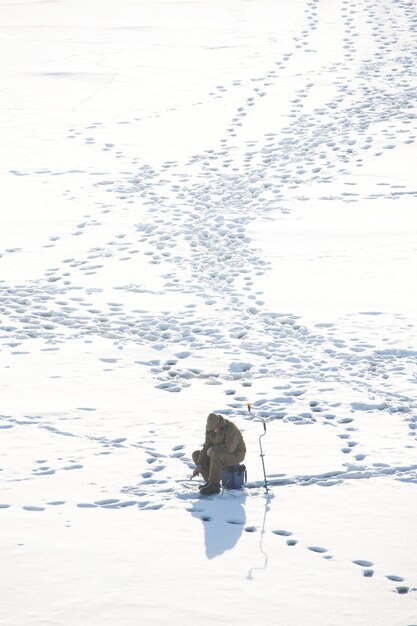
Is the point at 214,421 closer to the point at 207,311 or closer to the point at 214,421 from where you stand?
the point at 214,421

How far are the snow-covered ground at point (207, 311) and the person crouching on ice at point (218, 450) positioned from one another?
0.57ft

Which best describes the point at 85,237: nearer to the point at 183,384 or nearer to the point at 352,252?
the point at 352,252

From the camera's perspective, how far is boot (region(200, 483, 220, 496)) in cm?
885

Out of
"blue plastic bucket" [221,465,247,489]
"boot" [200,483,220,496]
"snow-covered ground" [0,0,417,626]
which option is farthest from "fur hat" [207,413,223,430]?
"snow-covered ground" [0,0,417,626]

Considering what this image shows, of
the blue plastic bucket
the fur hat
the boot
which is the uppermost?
the fur hat

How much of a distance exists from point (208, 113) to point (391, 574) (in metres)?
14.8

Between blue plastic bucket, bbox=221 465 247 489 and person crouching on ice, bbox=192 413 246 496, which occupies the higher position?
person crouching on ice, bbox=192 413 246 496

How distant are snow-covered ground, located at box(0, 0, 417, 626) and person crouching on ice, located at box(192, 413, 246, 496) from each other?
0.17 metres

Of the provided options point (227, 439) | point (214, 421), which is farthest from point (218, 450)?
point (214, 421)

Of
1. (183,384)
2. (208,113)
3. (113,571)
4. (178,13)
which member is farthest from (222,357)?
(178,13)

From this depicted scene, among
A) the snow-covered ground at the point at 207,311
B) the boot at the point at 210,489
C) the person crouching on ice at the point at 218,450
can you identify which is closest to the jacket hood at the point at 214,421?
the person crouching on ice at the point at 218,450

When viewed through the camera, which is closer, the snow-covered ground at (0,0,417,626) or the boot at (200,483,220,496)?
the snow-covered ground at (0,0,417,626)

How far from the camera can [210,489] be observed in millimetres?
8859

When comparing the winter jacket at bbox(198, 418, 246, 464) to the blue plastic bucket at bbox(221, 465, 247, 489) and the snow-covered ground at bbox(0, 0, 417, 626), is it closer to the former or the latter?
the blue plastic bucket at bbox(221, 465, 247, 489)
